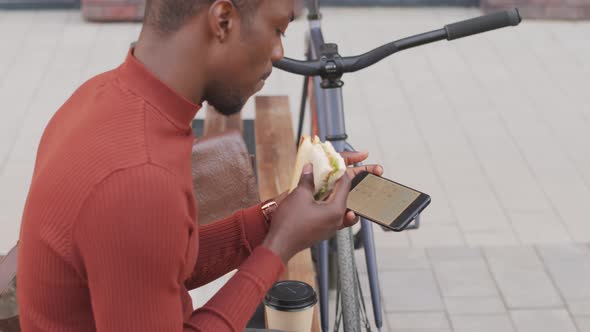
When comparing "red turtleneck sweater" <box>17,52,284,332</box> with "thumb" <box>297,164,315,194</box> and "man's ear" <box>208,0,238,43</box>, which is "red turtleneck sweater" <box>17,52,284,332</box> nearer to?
"man's ear" <box>208,0,238,43</box>

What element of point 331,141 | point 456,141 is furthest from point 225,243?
point 456,141

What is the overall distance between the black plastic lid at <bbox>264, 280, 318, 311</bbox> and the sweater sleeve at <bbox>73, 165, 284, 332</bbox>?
95cm

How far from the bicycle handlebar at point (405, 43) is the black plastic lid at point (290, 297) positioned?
2.13ft

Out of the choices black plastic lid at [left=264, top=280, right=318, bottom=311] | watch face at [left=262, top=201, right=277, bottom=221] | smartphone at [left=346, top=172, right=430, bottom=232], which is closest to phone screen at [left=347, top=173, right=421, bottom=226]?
smartphone at [left=346, top=172, right=430, bottom=232]

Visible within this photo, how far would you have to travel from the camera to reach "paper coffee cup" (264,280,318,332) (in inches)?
100

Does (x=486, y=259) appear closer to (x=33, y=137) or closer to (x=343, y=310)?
(x=343, y=310)

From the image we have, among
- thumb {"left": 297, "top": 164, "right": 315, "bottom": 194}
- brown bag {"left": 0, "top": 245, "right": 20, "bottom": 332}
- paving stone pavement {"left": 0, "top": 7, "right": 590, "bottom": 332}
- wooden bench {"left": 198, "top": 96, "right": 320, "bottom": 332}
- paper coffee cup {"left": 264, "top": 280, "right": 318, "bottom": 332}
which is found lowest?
paving stone pavement {"left": 0, "top": 7, "right": 590, "bottom": 332}

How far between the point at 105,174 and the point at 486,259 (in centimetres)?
305

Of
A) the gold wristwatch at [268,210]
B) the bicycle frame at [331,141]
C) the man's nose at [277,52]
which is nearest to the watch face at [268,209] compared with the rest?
the gold wristwatch at [268,210]

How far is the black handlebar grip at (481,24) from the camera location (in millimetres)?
2803

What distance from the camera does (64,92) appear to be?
239 inches

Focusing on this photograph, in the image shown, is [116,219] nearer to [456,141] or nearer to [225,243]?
[225,243]

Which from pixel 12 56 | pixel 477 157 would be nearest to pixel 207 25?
pixel 477 157

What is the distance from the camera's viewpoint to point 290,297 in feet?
8.37
